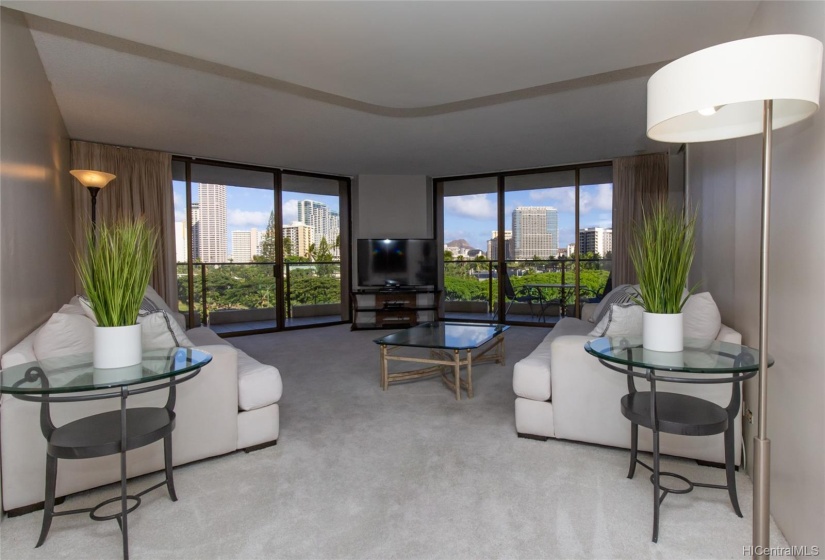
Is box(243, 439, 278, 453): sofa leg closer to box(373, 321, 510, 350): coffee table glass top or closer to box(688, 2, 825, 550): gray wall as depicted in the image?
box(373, 321, 510, 350): coffee table glass top

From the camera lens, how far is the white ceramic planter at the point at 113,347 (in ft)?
5.43

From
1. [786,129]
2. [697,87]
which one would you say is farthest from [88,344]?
[786,129]

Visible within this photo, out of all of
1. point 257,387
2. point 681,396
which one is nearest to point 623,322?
point 681,396

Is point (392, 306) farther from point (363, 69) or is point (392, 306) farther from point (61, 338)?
point (61, 338)

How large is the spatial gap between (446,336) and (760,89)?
286 cm

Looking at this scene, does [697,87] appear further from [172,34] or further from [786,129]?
[172,34]

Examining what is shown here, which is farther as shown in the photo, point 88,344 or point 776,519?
point 88,344

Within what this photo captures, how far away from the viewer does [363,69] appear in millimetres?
2826

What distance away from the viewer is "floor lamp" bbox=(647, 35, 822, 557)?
3.63 feet

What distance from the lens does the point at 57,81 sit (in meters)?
3.20

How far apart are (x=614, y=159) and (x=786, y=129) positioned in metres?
4.51

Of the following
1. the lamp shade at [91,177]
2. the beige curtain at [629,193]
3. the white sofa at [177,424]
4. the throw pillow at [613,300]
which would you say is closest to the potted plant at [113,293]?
the white sofa at [177,424]

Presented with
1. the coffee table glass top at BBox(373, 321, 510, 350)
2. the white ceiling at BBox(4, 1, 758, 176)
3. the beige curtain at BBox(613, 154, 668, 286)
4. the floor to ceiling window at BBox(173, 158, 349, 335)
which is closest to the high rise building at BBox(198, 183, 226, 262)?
the floor to ceiling window at BBox(173, 158, 349, 335)

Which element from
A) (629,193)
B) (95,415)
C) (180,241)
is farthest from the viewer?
(629,193)
